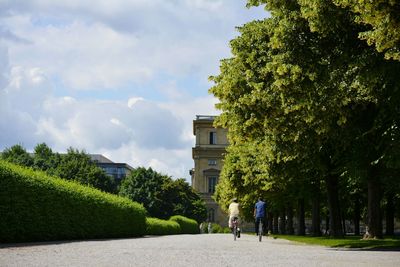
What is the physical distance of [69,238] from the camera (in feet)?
71.1

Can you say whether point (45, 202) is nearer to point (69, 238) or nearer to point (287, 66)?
point (69, 238)

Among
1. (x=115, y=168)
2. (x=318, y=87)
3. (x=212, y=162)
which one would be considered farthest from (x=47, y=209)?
(x=115, y=168)

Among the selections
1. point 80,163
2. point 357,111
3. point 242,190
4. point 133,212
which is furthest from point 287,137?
point 80,163

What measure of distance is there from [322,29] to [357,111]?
6421mm

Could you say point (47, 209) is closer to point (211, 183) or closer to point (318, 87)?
point (318, 87)

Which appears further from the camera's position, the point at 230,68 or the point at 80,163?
the point at 80,163

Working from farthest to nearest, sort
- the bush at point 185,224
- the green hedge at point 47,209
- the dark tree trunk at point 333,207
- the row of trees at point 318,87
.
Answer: the bush at point 185,224 → the dark tree trunk at point 333,207 → the row of trees at point 318,87 → the green hedge at point 47,209

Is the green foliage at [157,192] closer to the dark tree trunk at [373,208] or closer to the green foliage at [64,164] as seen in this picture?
the green foliage at [64,164]

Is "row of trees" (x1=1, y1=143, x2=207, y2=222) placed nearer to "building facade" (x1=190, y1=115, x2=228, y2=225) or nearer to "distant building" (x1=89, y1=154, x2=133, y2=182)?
"building facade" (x1=190, y1=115, x2=228, y2=225)

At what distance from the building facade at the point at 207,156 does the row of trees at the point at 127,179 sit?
29.5m

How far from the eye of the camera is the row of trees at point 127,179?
278 ft

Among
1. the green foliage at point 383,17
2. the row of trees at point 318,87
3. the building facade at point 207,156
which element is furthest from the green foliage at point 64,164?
the green foliage at point 383,17

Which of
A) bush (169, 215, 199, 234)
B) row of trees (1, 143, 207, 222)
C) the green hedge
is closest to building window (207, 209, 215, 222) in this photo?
row of trees (1, 143, 207, 222)

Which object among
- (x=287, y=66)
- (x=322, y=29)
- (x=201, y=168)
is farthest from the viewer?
(x=201, y=168)
